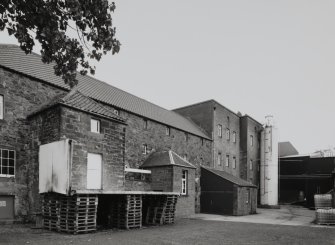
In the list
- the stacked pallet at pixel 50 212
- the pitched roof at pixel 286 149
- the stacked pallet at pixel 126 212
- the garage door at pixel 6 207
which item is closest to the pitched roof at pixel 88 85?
the garage door at pixel 6 207

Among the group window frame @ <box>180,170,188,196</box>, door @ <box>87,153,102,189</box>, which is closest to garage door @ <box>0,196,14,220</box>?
door @ <box>87,153,102,189</box>

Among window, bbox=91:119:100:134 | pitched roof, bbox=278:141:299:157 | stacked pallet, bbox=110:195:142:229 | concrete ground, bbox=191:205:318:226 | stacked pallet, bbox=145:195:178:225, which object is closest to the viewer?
stacked pallet, bbox=110:195:142:229

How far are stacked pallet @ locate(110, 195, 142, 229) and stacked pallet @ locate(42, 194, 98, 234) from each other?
1.81 meters

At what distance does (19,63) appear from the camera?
17297mm

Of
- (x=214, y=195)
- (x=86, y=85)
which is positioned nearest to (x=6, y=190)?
(x=86, y=85)

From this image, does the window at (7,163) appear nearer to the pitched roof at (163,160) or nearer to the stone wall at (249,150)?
the pitched roof at (163,160)

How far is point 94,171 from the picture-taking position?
650 inches

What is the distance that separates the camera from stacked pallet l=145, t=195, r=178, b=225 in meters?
18.0

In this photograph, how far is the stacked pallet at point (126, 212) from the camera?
1541 centimetres

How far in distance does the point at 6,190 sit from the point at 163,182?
409 inches

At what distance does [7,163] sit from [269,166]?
32171 millimetres

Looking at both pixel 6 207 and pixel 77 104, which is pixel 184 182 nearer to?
pixel 77 104

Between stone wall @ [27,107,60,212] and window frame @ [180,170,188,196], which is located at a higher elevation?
stone wall @ [27,107,60,212]

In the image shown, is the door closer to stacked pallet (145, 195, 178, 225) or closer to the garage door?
stacked pallet (145, 195, 178, 225)
